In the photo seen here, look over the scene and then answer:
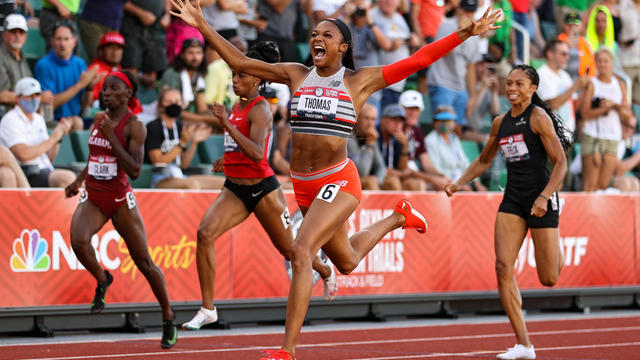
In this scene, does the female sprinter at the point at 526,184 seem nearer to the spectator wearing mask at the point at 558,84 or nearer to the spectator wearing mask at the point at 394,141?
the spectator wearing mask at the point at 394,141

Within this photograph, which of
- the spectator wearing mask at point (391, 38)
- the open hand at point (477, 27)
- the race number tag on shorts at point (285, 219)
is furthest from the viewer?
the spectator wearing mask at point (391, 38)

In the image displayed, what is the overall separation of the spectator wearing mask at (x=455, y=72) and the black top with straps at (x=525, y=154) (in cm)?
702

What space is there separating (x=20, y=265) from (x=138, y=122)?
2.09 metres

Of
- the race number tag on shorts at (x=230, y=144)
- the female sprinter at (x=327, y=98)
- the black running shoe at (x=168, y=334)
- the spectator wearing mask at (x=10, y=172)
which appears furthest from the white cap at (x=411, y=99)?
the female sprinter at (x=327, y=98)

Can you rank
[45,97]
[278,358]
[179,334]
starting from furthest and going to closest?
[45,97] < [179,334] < [278,358]

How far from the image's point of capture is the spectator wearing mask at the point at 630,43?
63.5ft

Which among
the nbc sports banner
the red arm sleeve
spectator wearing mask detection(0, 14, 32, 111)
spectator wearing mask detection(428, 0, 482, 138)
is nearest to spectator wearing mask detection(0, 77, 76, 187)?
spectator wearing mask detection(0, 14, 32, 111)

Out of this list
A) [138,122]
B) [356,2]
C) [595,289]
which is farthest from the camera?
[356,2]

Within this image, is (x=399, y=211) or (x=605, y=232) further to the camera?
(x=605, y=232)

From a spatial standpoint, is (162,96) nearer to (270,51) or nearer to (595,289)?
(270,51)

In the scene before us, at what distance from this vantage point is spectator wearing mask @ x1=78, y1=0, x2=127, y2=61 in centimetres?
1357

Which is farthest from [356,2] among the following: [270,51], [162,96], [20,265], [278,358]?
[278,358]

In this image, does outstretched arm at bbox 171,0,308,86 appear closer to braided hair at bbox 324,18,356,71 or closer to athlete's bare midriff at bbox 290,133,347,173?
braided hair at bbox 324,18,356,71

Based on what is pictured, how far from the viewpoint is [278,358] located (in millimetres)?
6391
